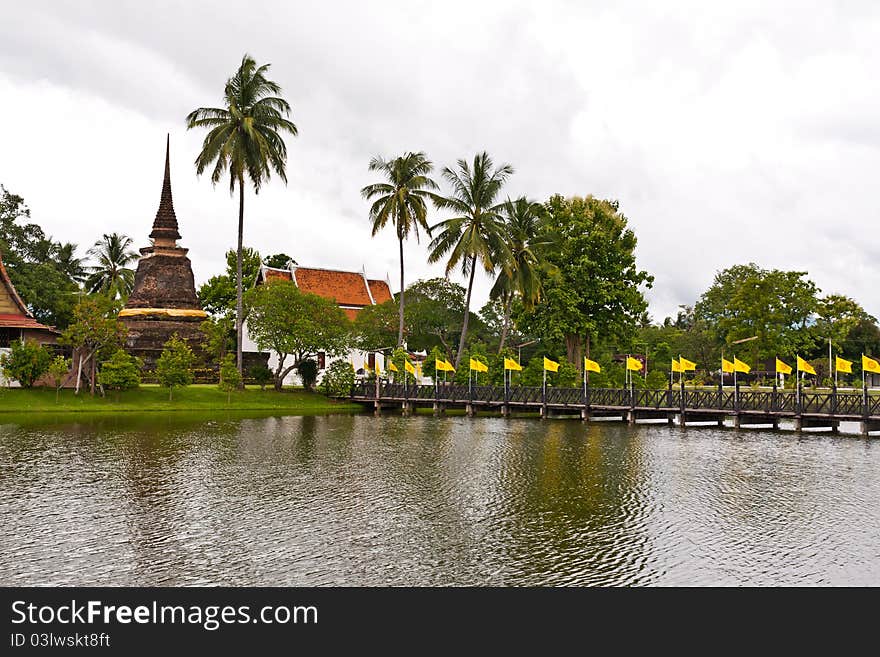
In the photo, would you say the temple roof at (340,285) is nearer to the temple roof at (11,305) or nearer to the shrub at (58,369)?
the temple roof at (11,305)

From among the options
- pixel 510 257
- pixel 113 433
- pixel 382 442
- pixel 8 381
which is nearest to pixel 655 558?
pixel 382 442

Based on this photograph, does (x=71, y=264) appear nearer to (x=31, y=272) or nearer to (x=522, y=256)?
(x=31, y=272)

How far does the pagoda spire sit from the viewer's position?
62469 millimetres

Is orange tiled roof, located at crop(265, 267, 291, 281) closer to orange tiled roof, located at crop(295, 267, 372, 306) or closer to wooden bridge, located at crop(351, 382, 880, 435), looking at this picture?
orange tiled roof, located at crop(295, 267, 372, 306)

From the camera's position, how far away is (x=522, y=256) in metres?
50.4

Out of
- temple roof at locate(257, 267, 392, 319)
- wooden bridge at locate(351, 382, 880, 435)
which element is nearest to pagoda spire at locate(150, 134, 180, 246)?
temple roof at locate(257, 267, 392, 319)

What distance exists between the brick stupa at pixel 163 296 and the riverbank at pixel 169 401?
28.0ft

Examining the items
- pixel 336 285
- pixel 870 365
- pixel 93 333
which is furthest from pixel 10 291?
pixel 870 365

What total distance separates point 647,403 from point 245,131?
91.8 feet

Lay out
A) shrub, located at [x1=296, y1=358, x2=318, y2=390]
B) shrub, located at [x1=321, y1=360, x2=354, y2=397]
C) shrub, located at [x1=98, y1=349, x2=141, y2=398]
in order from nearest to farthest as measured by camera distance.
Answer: shrub, located at [x1=98, y1=349, x2=141, y2=398]
shrub, located at [x1=321, y1=360, x2=354, y2=397]
shrub, located at [x1=296, y1=358, x2=318, y2=390]

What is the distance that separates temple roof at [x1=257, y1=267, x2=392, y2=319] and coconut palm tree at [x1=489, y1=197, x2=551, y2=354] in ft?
60.9

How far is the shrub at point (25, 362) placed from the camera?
42.6 meters

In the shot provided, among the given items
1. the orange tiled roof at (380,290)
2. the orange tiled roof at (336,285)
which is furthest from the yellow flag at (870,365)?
the orange tiled roof at (380,290)

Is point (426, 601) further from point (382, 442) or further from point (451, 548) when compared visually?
point (382, 442)
